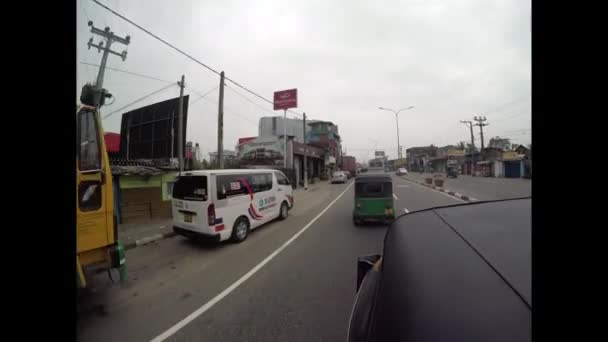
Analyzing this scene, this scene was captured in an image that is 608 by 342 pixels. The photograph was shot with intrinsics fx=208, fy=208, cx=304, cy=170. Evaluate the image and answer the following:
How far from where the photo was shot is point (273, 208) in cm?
682

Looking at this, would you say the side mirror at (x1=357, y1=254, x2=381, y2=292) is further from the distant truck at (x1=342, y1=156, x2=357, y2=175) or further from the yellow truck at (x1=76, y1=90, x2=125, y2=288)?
the distant truck at (x1=342, y1=156, x2=357, y2=175)

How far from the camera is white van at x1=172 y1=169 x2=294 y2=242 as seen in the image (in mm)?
4566

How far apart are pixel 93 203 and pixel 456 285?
369 cm

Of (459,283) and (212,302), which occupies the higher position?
(459,283)

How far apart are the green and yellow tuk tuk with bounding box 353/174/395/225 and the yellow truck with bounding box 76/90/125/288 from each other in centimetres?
536

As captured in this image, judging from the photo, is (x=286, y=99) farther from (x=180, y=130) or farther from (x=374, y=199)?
(x=374, y=199)

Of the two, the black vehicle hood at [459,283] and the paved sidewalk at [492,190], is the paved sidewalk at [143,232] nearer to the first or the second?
the black vehicle hood at [459,283]


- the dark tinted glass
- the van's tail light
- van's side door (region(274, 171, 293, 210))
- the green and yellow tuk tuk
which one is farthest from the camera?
van's side door (region(274, 171, 293, 210))

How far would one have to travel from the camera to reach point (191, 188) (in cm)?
482

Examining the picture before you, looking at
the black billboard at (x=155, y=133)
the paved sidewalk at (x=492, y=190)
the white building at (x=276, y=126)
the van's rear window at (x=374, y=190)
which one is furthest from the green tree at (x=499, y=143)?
the black billboard at (x=155, y=133)

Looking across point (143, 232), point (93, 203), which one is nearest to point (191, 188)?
point (93, 203)

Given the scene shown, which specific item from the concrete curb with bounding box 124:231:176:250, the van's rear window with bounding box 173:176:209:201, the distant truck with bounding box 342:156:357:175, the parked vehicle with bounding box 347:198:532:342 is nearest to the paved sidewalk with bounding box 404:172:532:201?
the parked vehicle with bounding box 347:198:532:342
